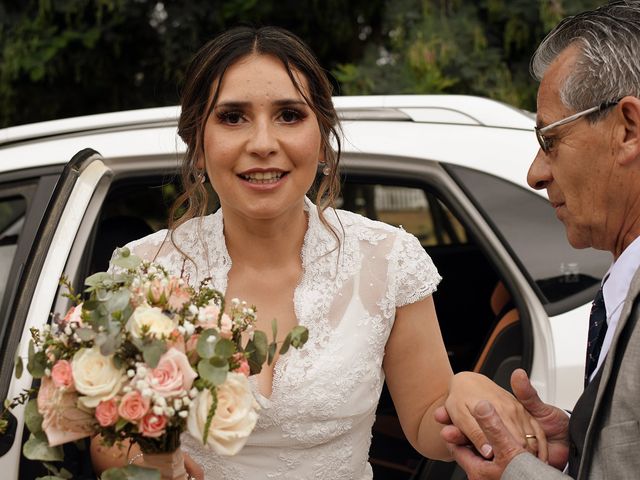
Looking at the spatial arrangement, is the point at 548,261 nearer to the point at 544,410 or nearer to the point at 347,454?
the point at 544,410

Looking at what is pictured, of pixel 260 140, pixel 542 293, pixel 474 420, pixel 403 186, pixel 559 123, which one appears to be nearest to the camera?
pixel 559 123

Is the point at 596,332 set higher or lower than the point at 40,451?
higher

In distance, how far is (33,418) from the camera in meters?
1.66

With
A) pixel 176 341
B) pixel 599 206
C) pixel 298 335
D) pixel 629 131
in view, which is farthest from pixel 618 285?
pixel 176 341

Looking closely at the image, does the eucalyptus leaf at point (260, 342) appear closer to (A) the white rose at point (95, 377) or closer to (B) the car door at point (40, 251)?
(A) the white rose at point (95, 377)

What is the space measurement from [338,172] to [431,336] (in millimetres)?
555

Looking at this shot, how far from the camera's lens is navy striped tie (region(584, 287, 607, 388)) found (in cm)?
189

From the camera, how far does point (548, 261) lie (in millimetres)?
2629

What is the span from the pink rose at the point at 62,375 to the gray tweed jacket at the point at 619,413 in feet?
3.20

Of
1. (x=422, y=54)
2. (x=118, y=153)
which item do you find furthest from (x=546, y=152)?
(x=422, y=54)

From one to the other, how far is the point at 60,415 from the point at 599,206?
117cm

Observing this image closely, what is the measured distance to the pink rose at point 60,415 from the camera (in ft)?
5.29

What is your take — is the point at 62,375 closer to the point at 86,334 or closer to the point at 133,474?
the point at 86,334

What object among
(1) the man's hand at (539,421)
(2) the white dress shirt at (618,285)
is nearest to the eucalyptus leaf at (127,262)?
(1) the man's hand at (539,421)
